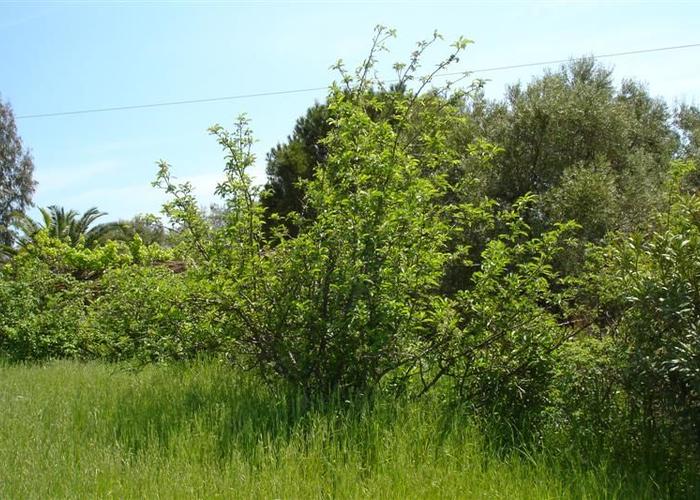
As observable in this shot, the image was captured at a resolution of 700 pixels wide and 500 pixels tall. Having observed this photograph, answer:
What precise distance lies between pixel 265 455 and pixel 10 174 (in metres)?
39.2

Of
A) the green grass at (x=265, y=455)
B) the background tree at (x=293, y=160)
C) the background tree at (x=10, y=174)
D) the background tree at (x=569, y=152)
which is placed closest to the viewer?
the green grass at (x=265, y=455)

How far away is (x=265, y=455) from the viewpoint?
4.80 m

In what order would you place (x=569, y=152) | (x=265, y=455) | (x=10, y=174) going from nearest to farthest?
1. (x=265, y=455)
2. (x=569, y=152)
3. (x=10, y=174)

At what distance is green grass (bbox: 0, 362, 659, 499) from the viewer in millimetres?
4281

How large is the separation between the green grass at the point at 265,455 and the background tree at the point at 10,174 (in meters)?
36.4

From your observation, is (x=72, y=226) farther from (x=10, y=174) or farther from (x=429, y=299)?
(x=429, y=299)

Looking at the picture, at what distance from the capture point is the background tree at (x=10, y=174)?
1523 inches

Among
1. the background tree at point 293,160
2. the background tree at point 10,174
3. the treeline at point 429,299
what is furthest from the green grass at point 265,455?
the background tree at point 10,174

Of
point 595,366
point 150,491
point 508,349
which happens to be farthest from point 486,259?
point 150,491

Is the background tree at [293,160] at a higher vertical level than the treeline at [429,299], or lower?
higher

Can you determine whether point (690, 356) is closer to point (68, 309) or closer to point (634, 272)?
point (634, 272)

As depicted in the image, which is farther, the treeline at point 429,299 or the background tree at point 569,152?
the background tree at point 569,152

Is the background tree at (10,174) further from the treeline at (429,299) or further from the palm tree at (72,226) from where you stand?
the treeline at (429,299)

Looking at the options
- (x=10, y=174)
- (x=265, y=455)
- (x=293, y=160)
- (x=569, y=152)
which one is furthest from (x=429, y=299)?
(x=10, y=174)
